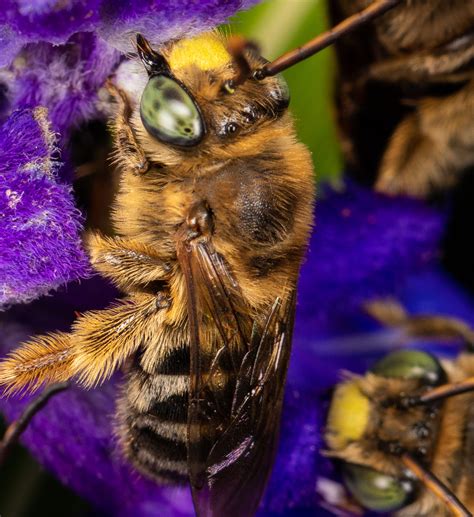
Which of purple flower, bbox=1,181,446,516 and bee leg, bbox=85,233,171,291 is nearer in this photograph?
bee leg, bbox=85,233,171,291

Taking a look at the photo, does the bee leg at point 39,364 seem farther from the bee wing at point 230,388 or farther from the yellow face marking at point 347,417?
the yellow face marking at point 347,417

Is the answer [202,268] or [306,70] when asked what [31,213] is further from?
[306,70]

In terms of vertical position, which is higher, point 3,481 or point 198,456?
point 198,456

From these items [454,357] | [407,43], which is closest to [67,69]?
[407,43]

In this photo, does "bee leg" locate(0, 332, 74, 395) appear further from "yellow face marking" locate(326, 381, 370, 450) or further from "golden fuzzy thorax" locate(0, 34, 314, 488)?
"yellow face marking" locate(326, 381, 370, 450)

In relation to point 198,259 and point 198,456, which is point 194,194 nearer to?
point 198,259

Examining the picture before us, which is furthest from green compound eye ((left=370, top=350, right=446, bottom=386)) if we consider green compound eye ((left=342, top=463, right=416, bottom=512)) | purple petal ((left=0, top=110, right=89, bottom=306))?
purple petal ((left=0, top=110, right=89, bottom=306))

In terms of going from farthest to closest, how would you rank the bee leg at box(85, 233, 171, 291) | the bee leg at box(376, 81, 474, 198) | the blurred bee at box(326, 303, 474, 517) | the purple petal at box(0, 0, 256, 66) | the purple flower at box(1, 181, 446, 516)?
1. the bee leg at box(376, 81, 474, 198)
2. the blurred bee at box(326, 303, 474, 517)
3. the purple flower at box(1, 181, 446, 516)
4. the bee leg at box(85, 233, 171, 291)
5. the purple petal at box(0, 0, 256, 66)
